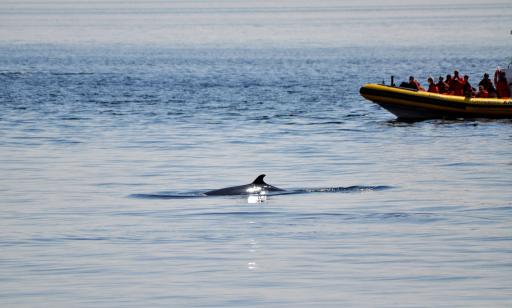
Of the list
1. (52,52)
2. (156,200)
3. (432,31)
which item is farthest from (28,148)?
(432,31)

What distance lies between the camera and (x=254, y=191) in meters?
23.1

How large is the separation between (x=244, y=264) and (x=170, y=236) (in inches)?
94.6

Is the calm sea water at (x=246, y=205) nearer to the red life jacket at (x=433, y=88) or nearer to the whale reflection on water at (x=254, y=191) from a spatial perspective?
the whale reflection on water at (x=254, y=191)

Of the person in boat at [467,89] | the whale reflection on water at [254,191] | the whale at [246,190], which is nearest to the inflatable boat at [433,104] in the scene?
the person in boat at [467,89]

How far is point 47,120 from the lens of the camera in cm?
4159

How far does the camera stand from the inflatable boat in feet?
125

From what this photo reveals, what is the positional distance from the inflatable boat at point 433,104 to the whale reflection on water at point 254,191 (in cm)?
1422

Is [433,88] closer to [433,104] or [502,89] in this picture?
[433,104]

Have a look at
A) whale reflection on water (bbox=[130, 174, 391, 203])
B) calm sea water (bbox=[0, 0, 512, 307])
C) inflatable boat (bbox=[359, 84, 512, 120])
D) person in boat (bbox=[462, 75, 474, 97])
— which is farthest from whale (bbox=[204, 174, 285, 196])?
person in boat (bbox=[462, 75, 474, 97])

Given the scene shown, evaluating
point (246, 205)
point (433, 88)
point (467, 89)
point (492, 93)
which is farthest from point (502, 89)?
point (246, 205)

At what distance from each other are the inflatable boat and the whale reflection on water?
46.7 ft

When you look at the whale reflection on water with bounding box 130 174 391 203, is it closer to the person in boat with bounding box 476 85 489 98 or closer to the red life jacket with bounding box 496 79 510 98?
the person in boat with bounding box 476 85 489 98

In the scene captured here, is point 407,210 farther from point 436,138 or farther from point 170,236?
point 436,138

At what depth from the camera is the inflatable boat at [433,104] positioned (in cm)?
3816
